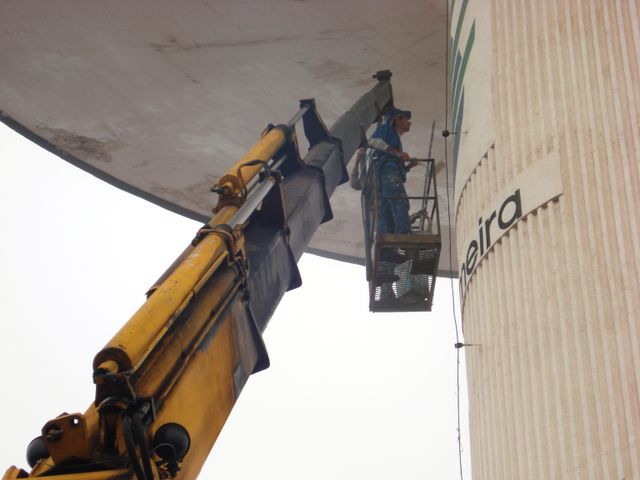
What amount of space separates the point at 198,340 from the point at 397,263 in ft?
19.1

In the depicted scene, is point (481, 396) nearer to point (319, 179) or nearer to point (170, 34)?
point (319, 179)

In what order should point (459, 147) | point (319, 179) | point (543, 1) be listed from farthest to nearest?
1. point (319, 179)
2. point (459, 147)
3. point (543, 1)

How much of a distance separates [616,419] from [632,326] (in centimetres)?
69

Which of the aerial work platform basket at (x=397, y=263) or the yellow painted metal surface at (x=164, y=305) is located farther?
the aerial work platform basket at (x=397, y=263)

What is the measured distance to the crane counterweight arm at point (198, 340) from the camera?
18.6 feet

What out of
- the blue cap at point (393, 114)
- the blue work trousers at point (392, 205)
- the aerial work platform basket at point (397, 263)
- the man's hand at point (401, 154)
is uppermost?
the blue cap at point (393, 114)

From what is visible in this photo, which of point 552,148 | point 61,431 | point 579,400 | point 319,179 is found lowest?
point 61,431

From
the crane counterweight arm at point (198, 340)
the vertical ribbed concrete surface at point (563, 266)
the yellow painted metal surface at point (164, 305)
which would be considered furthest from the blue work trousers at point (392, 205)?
the yellow painted metal surface at point (164, 305)

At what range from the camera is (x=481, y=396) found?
815 cm

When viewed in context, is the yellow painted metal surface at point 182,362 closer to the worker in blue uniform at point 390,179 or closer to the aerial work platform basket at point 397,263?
the aerial work platform basket at point 397,263

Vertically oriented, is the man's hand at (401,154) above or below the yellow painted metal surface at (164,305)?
above

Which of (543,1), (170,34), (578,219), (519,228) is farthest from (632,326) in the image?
(170,34)

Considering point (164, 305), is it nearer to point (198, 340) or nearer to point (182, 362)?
point (182, 362)

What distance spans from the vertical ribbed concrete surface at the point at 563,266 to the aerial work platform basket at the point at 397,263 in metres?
2.74
